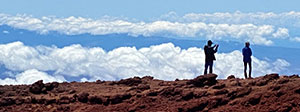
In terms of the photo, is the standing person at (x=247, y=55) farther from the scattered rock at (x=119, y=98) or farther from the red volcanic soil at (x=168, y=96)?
the scattered rock at (x=119, y=98)

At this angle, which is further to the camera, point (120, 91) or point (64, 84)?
point (64, 84)

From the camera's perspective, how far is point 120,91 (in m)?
24.4

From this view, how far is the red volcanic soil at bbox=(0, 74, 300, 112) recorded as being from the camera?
20438 millimetres

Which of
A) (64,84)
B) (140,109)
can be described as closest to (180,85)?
(140,109)

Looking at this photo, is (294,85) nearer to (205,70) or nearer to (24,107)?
(205,70)

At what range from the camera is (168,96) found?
2230 cm

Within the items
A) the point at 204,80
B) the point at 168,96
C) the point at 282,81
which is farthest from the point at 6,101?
the point at 282,81

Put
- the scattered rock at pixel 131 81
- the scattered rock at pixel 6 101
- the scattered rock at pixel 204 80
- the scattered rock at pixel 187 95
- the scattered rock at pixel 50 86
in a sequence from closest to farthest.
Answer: the scattered rock at pixel 187 95 < the scattered rock at pixel 6 101 < the scattered rock at pixel 204 80 < the scattered rock at pixel 50 86 < the scattered rock at pixel 131 81

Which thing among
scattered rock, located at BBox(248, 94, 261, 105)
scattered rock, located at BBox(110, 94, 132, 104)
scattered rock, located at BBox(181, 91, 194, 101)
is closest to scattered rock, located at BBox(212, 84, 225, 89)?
scattered rock, located at BBox(181, 91, 194, 101)

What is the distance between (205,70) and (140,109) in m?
7.56

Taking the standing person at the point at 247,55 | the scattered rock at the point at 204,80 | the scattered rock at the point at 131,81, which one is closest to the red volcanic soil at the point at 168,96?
the scattered rock at the point at 204,80

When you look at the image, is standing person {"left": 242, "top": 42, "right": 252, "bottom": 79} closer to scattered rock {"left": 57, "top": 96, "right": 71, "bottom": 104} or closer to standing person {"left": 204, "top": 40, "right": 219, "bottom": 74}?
standing person {"left": 204, "top": 40, "right": 219, "bottom": 74}

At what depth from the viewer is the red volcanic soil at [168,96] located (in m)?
20.4

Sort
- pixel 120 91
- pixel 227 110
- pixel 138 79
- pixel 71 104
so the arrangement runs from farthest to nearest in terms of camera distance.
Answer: pixel 138 79 < pixel 120 91 < pixel 71 104 < pixel 227 110
